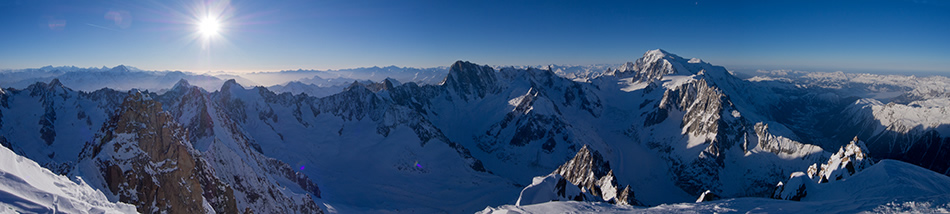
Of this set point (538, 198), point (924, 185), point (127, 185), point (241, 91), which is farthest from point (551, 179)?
point (241, 91)

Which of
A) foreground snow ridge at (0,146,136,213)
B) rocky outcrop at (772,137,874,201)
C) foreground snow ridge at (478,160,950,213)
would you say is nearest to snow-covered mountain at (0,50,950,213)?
rocky outcrop at (772,137,874,201)

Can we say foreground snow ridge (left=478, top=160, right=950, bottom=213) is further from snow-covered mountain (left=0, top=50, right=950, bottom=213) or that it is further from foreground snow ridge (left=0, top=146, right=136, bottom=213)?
foreground snow ridge (left=0, top=146, right=136, bottom=213)

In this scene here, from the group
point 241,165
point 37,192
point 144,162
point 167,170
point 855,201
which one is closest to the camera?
point 37,192

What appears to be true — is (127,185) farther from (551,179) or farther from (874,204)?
(874,204)

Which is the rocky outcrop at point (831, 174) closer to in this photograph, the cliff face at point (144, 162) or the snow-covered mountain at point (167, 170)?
the cliff face at point (144, 162)

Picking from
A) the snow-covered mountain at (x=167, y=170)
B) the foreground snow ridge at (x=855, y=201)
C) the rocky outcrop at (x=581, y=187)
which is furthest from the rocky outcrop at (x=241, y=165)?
the foreground snow ridge at (x=855, y=201)

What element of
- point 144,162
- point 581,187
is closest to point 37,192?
point 144,162

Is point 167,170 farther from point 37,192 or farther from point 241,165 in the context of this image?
point 241,165
